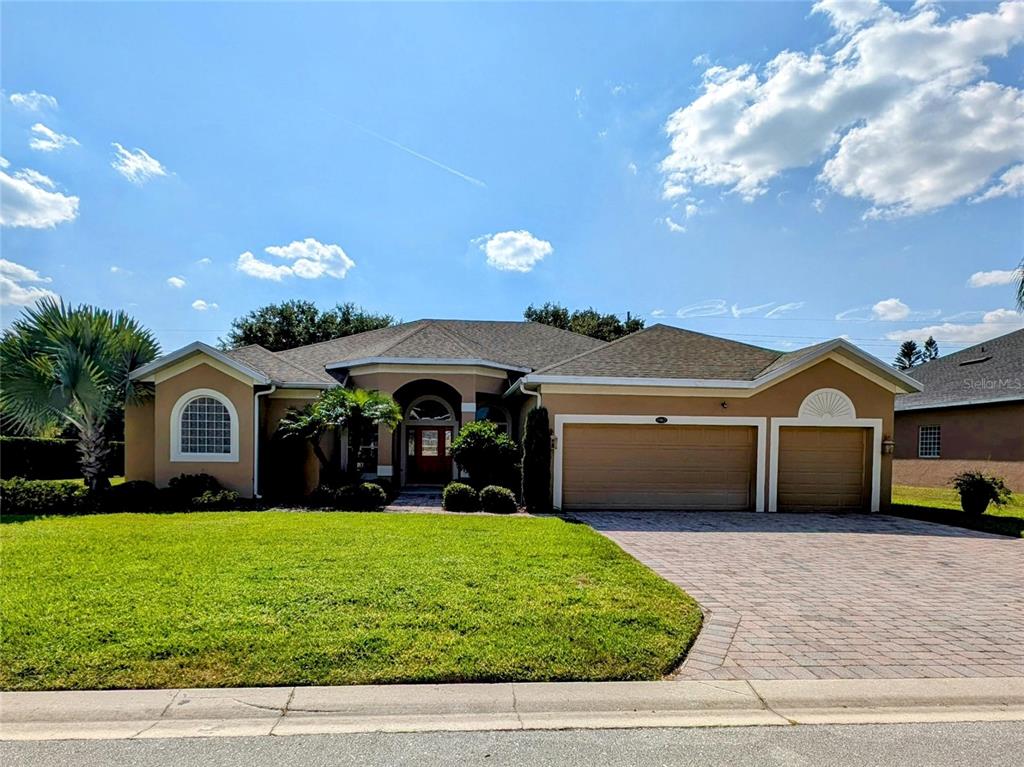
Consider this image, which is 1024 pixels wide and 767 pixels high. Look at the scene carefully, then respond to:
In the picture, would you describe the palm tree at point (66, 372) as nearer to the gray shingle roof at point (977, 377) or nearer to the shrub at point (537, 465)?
the shrub at point (537, 465)

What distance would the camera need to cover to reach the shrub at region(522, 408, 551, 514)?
1298cm

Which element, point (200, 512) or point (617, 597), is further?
point (200, 512)

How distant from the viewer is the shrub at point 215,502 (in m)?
12.5

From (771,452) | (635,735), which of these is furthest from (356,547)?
(771,452)

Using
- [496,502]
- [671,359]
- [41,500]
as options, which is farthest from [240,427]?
[671,359]

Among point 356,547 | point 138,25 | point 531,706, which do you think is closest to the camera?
point 531,706

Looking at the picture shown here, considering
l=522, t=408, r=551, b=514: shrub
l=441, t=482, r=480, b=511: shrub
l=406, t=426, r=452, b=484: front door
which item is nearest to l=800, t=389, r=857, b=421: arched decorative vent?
l=522, t=408, r=551, b=514: shrub

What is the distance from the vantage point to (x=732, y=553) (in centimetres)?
860

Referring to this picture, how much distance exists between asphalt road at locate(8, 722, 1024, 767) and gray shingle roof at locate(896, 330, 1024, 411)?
19711 mm

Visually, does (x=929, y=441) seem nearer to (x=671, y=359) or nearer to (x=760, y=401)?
(x=760, y=401)

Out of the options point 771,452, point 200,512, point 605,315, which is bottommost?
point 200,512

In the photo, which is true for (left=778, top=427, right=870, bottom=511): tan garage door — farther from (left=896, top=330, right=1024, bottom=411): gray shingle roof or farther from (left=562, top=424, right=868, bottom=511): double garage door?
(left=896, top=330, right=1024, bottom=411): gray shingle roof

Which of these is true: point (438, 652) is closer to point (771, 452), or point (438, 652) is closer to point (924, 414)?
point (771, 452)

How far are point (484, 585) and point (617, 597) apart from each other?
1466 mm
